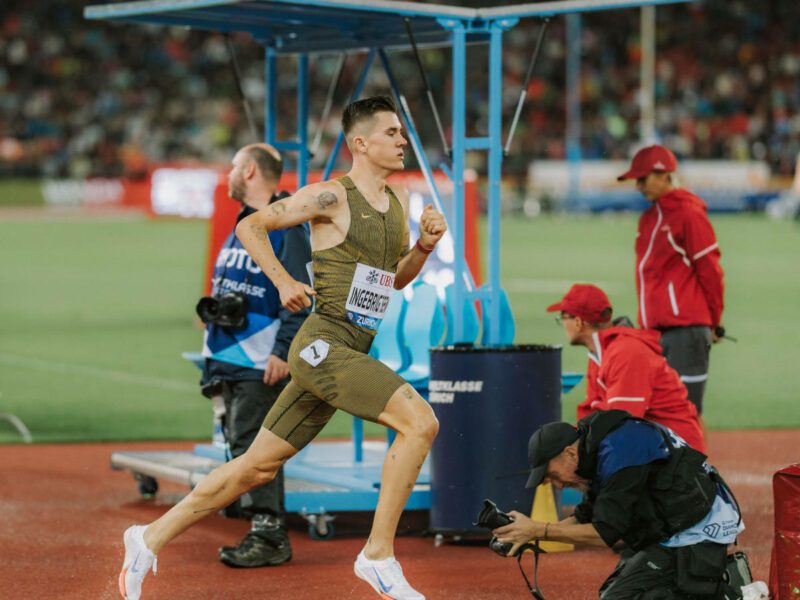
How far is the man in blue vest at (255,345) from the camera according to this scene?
7.50 m

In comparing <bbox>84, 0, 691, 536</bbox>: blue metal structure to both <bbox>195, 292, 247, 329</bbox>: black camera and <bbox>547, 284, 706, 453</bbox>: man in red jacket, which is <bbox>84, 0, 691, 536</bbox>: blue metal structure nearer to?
<bbox>547, 284, 706, 453</bbox>: man in red jacket

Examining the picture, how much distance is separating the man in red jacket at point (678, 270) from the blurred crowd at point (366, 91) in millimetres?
37377

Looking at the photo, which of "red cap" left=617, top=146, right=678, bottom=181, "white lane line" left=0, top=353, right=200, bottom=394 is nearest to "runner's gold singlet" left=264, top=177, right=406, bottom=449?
"red cap" left=617, top=146, right=678, bottom=181

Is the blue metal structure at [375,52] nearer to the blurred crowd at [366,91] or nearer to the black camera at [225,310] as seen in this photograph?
the black camera at [225,310]

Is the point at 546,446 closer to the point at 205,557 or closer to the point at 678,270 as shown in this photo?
the point at 205,557

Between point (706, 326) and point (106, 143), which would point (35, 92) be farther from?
point (706, 326)

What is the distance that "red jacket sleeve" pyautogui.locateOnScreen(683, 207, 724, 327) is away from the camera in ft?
28.3

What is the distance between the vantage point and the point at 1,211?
151ft

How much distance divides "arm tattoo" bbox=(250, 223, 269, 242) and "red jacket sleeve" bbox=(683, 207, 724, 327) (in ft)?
10.6

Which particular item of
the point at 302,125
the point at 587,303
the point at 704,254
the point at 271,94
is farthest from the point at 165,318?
the point at 587,303

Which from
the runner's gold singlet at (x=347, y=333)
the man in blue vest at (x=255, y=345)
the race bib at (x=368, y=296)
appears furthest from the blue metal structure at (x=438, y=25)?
the race bib at (x=368, y=296)

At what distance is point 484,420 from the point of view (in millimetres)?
7855

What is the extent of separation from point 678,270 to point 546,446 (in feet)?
10.7

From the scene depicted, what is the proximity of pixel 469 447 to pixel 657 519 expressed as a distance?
2.14 meters
